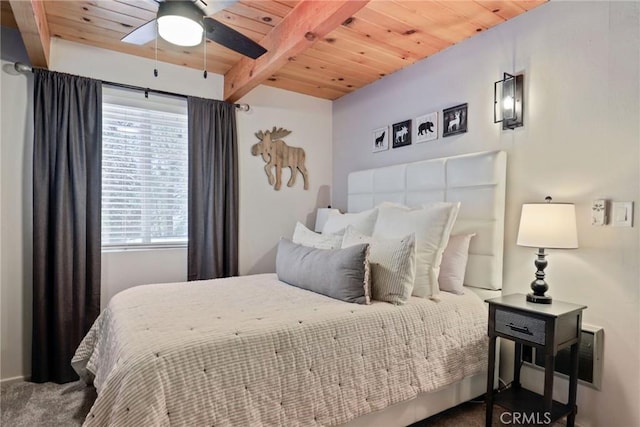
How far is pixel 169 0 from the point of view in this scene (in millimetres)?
1701

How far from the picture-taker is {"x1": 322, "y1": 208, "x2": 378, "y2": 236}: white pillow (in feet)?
8.45

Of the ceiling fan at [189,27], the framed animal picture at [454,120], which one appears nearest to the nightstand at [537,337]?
the framed animal picture at [454,120]

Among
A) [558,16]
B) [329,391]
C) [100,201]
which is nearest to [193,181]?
[100,201]

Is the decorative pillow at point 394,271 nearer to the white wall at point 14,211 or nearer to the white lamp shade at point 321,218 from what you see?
the white lamp shade at point 321,218

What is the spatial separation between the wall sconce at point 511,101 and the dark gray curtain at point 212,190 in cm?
219

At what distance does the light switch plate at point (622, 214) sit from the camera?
71.4 inches

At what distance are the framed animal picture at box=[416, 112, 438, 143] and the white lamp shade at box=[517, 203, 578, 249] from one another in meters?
1.09

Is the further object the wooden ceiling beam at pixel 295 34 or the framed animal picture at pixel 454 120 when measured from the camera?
the framed animal picture at pixel 454 120

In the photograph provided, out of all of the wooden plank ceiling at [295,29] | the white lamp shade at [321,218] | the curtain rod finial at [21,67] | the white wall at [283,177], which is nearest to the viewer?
the wooden plank ceiling at [295,29]

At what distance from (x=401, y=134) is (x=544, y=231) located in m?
1.52

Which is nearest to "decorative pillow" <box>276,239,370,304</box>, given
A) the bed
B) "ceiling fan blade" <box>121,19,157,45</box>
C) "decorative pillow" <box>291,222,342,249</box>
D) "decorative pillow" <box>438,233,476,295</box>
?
the bed

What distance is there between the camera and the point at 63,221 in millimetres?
2553

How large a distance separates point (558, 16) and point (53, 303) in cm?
377

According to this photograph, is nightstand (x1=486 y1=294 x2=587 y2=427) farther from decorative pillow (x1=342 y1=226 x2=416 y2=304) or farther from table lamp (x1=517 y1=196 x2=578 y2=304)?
decorative pillow (x1=342 y1=226 x2=416 y2=304)
